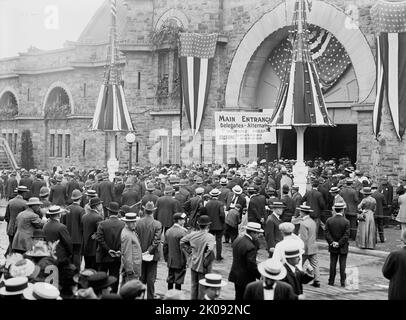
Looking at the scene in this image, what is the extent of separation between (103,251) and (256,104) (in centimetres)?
1764

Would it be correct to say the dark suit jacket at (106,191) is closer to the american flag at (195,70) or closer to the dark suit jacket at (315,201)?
the dark suit jacket at (315,201)

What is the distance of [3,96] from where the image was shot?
44812 mm

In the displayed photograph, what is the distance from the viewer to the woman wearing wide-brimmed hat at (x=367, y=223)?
14.3 m

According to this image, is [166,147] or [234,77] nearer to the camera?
[234,77]

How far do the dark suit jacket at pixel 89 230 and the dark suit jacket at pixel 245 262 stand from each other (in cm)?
320

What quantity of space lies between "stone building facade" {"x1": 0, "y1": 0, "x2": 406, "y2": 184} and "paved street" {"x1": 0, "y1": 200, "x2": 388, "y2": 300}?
6.55 meters

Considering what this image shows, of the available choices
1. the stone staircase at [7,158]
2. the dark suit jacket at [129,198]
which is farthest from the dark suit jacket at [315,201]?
the stone staircase at [7,158]

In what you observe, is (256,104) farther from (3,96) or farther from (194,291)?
(3,96)

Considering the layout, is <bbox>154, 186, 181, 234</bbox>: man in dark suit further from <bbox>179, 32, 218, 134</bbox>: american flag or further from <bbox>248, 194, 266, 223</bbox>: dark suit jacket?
<bbox>179, 32, 218, 134</bbox>: american flag

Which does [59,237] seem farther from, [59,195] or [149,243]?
[59,195]

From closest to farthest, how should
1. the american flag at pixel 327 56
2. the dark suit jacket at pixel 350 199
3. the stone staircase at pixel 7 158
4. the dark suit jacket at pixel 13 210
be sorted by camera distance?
the dark suit jacket at pixel 13 210
the dark suit jacket at pixel 350 199
the american flag at pixel 327 56
the stone staircase at pixel 7 158

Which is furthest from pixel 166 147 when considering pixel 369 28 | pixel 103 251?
pixel 103 251

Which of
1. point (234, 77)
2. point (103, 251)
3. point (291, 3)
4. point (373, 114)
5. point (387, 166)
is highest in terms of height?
point (291, 3)
